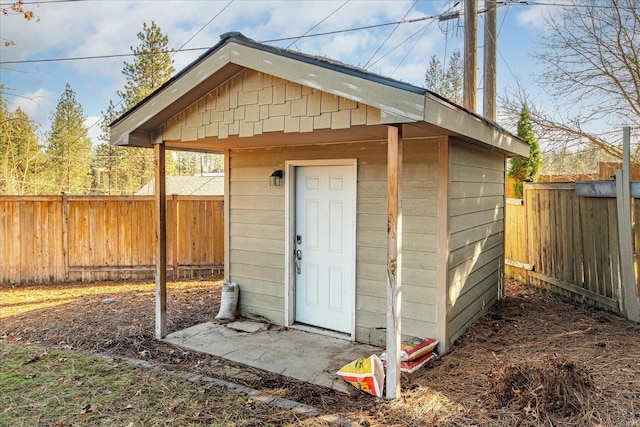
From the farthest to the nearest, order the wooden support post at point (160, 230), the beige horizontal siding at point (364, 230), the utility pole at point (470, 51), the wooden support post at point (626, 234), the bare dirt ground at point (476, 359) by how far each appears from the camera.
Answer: the utility pole at point (470, 51)
the wooden support post at point (160, 230)
the wooden support post at point (626, 234)
the beige horizontal siding at point (364, 230)
the bare dirt ground at point (476, 359)

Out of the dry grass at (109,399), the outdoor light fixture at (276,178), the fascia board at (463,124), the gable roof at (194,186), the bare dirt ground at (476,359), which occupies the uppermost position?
the gable roof at (194,186)

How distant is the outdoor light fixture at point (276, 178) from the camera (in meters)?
5.50

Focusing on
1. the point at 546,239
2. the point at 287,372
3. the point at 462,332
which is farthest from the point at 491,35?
the point at 287,372

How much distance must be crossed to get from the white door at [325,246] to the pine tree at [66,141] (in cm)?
1934

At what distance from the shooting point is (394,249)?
3402mm

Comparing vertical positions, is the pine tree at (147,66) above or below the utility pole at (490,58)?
above

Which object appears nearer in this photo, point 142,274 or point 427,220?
point 427,220

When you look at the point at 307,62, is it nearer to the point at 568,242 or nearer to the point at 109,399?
the point at 109,399

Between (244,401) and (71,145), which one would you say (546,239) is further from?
(71,145)

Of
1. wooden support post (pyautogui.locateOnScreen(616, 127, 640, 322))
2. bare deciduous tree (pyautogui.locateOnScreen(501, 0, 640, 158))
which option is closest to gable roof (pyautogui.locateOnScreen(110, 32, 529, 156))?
wooden support post (pyautogui.locateOnScreen(616, 127, 640, 322))

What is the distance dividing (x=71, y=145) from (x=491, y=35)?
20.4 m

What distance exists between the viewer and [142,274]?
8906mm

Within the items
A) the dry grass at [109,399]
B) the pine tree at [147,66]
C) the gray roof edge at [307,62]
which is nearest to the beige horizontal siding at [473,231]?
the gray roof edge at [307,62]

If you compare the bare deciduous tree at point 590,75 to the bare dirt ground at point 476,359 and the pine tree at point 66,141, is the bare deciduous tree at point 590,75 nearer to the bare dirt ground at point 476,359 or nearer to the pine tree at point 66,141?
the bare dirt ground at point 476,359
